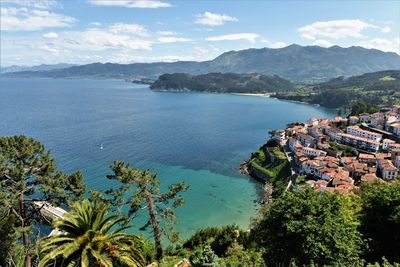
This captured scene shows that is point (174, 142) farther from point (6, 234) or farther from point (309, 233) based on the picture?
point (309, 233)

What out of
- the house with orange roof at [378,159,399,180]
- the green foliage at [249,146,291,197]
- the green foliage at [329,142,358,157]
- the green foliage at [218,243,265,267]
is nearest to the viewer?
the green foliage at [218,243,265,267]

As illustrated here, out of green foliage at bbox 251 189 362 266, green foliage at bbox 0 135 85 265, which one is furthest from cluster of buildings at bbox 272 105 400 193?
green foliage at bbox 0 135 85 265

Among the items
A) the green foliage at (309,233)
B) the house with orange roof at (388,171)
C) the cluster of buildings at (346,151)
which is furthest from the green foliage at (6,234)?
the house with orange roof at (388,171)

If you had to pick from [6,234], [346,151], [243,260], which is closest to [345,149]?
[346,151]

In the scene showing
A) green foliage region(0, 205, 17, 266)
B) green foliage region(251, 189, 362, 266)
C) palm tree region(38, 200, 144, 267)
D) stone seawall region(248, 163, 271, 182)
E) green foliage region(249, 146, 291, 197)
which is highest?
palm tree region(38, 200, 144, 267)

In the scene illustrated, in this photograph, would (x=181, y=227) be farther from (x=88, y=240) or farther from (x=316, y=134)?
(x=316, y=134)

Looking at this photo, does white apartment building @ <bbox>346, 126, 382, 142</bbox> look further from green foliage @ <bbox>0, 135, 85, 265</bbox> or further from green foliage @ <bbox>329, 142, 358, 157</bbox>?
green foliage @ <bbox>0, 135, 85, 265</bbox>

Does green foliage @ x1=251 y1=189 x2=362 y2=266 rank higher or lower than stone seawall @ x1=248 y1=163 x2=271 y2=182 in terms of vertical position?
higher

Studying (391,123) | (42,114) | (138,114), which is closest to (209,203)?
(391,123)
